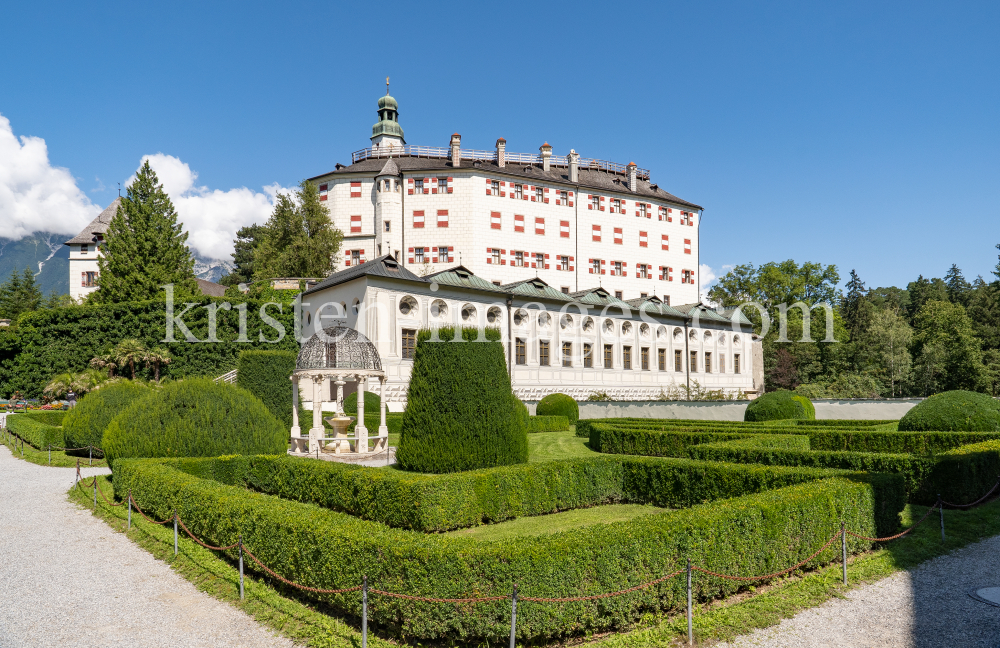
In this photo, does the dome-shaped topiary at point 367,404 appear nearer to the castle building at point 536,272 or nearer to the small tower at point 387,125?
the castle building at point 536,272

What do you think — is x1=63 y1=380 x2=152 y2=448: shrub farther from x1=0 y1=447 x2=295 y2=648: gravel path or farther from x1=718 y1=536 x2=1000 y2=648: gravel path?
x1=718 y1=536 x2=1000 y2=648: gravel path

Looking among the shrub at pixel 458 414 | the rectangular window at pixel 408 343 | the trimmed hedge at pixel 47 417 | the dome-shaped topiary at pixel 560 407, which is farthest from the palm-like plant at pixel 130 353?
the shrub at pixel 458 414

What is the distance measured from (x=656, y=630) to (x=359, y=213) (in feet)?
148

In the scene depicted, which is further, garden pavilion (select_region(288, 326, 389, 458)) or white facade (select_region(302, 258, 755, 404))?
white facade (select_region(302, 258, 755, 404))

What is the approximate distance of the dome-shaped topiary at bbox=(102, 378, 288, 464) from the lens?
44.8 ft

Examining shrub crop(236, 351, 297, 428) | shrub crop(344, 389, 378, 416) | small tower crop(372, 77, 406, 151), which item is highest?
small tower crop(372, 77, 406, 151)

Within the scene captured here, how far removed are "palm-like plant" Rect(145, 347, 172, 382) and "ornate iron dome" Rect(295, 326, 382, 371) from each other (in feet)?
53.2

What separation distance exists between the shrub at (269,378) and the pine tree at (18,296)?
1946 inches

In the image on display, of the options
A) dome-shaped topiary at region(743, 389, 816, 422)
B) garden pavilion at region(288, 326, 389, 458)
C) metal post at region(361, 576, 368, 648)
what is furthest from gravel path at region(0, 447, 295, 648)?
dome-shaped topiary at region(743, 389, 816, 422)

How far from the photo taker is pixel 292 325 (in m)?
37.7

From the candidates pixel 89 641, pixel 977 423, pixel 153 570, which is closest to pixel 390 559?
pixel 89 641

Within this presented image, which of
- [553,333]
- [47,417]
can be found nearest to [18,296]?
[47,417]

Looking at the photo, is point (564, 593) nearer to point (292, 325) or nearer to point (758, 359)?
point (292, 325)

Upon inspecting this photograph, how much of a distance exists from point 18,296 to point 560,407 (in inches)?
2440
